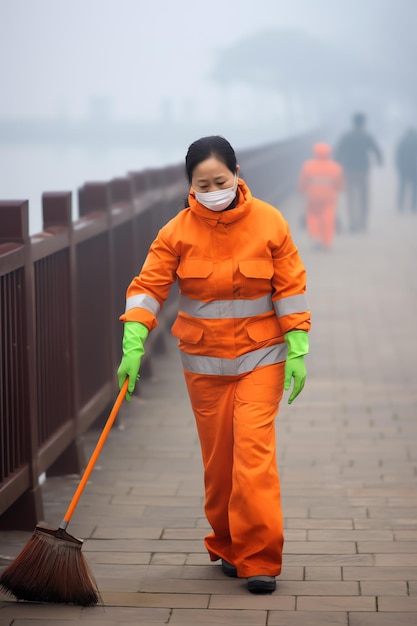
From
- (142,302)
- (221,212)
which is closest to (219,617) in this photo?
(142,302)

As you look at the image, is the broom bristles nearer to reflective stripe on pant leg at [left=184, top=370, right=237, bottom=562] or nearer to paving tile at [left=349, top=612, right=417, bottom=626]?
reflective stripe on pant leg at [left=184, top=370, right=237, bottom=562]

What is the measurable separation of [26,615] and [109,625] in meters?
0.27

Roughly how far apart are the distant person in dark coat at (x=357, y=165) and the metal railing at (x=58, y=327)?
39.7 ft

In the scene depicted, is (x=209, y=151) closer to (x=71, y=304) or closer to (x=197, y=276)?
(x=197, y=276)

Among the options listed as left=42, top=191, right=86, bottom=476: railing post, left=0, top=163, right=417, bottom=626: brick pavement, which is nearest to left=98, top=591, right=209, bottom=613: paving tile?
left=0, top=163, right=417, bottom=626: brick pavement

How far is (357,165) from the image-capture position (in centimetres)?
2033

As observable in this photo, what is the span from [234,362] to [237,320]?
0.14m

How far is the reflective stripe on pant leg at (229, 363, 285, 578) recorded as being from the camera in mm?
4129

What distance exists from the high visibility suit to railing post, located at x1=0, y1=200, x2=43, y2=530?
704mm

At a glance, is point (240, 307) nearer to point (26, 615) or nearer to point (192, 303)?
point (192, 303)

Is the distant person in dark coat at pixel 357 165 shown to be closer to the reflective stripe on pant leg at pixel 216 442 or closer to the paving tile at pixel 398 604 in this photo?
the reflective stripe on pant leg at pixel 216 442

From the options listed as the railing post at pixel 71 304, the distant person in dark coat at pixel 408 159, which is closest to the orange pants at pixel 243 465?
the railing post at pixel 71 304

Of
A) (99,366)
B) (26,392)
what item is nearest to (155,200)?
(99,366)

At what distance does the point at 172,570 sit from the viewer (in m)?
4.43
